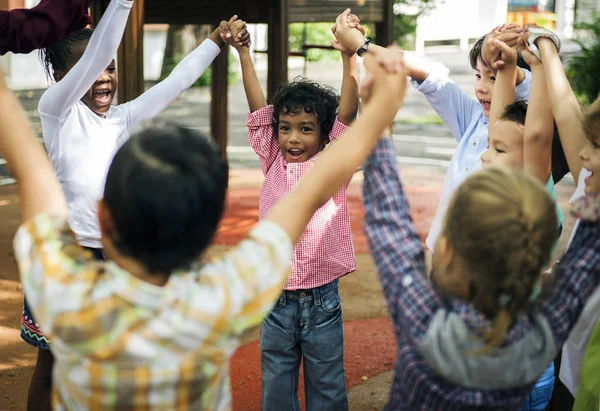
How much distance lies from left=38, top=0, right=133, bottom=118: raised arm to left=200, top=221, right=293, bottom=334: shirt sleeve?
1.41 metres

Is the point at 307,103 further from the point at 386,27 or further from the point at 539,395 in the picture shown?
the point at 386,27

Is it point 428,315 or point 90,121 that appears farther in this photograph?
point 90,121

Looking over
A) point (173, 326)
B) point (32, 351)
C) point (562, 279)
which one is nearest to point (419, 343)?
point (562, 279)

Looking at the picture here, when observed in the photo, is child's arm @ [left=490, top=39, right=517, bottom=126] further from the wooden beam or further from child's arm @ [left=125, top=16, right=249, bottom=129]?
the wooden beam

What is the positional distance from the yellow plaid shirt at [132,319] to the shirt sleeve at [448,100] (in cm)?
181

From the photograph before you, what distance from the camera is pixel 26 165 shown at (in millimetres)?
1507

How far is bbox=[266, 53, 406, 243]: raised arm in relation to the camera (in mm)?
1526

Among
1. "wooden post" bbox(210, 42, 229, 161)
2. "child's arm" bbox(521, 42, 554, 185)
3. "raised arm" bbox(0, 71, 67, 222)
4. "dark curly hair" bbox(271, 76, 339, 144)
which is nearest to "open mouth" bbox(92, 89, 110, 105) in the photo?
"dark curly hair" bbox(271, 76, 339, 144)

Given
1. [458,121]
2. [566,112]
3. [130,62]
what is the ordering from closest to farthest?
[566,112], [458,121], [130,62]

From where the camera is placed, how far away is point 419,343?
5.11 ft

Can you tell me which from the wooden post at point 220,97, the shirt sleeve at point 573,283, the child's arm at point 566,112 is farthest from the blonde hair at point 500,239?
the wooden post at point 220,97

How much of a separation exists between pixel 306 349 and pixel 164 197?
175 cm

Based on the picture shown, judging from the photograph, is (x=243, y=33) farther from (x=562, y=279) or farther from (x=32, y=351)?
(x=32, y=351)

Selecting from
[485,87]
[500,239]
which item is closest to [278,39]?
[485,87]
